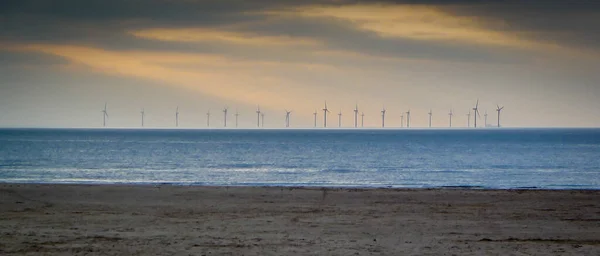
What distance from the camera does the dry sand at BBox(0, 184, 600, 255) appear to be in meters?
19.2

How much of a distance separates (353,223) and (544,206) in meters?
9.51

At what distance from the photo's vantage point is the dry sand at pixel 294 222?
63.0 feet

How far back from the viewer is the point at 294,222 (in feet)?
79.4

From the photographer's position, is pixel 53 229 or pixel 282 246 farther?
pixel 53 229

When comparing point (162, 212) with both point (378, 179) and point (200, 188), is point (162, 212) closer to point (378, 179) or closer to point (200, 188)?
point (200, 188)

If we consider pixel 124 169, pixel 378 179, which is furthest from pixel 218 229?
pixel 124 169

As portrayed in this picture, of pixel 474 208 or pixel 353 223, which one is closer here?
pixel 353 223

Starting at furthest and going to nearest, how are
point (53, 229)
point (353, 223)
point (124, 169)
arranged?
point (124, 169), point (353, 223), point (53, 229)

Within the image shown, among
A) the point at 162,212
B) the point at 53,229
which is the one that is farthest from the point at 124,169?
the point at 53,229

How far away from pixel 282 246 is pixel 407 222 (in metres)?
6.06

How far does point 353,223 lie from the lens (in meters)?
24.0

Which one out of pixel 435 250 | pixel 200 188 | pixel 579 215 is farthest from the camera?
pixel 200 188

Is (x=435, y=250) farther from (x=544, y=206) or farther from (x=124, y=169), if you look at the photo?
(x=124, y=169)

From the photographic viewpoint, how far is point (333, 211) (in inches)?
1085
